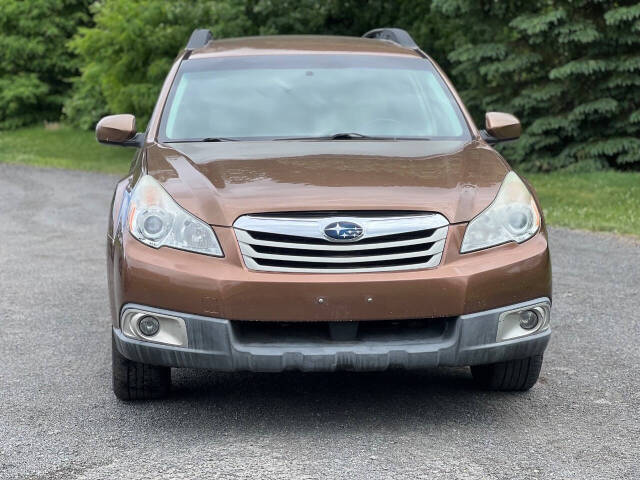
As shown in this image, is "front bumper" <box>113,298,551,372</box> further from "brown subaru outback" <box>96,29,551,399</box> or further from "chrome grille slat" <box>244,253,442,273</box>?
"chrome grille slat" <box>244,253,442,273</box>

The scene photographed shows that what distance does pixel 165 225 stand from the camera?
200 inches

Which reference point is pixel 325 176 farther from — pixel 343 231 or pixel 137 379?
pixel 137 379

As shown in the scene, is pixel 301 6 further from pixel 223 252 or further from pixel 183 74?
pixel 223 252

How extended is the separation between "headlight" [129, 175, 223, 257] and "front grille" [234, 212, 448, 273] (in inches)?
5.9

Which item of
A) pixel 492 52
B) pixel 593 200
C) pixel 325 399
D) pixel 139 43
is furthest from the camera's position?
pixel 139 43

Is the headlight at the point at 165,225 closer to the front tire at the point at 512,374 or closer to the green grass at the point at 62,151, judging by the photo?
the front tire at the point at 512,374

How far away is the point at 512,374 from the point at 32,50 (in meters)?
33.4

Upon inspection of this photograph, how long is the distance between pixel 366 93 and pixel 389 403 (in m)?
1.82

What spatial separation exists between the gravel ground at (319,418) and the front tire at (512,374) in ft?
0.17

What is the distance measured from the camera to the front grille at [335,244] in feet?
16.0

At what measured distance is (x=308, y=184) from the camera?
5141 mm

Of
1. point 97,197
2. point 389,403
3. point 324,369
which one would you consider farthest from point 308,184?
point 97,197

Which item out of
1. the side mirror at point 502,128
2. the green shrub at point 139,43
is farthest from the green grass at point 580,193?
the side mirror at point 502,128

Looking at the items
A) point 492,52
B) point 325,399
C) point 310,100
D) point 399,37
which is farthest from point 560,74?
point 325,399
